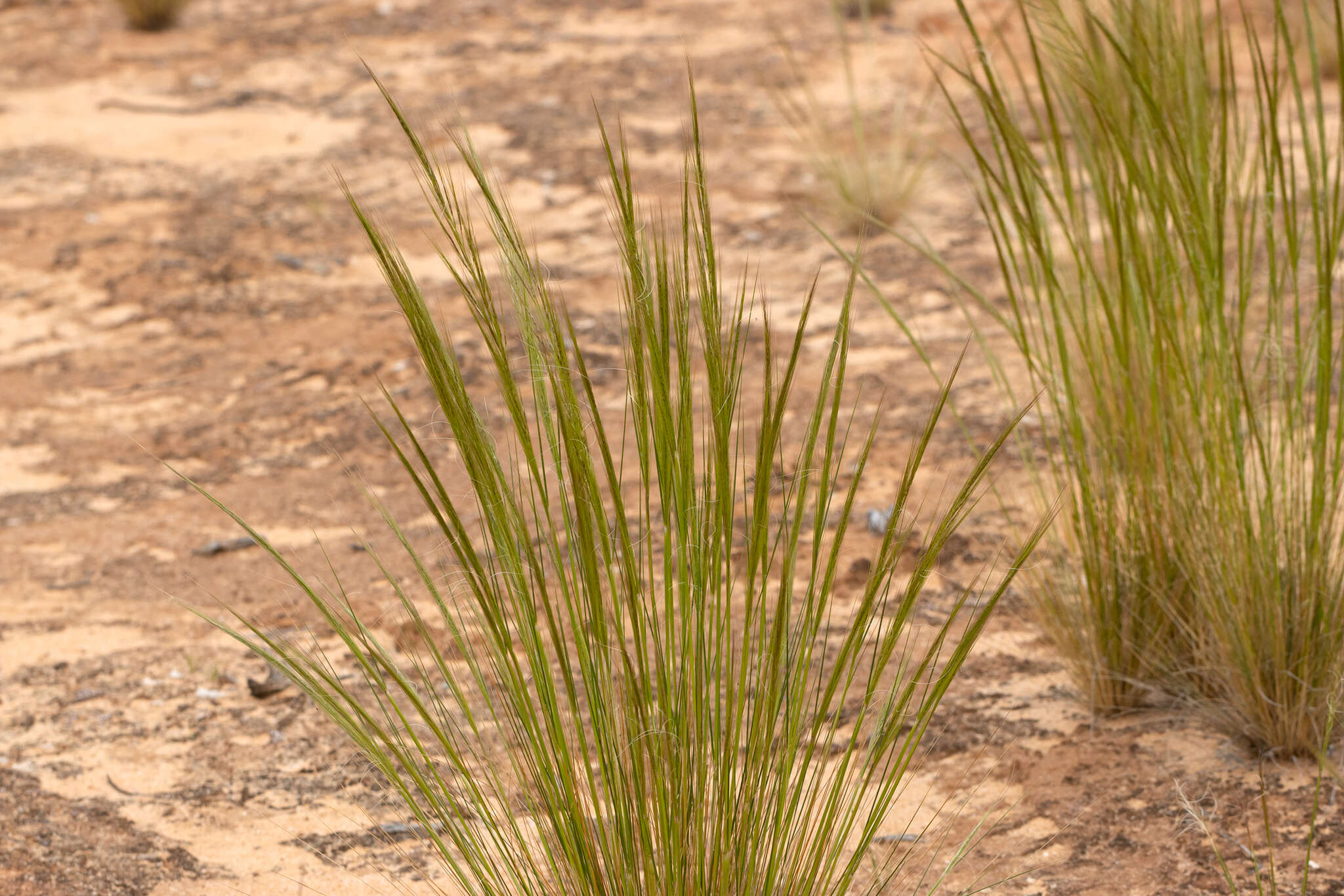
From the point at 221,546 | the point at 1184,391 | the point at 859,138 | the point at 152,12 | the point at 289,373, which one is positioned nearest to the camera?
the point at 1184,391

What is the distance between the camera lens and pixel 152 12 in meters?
6.75

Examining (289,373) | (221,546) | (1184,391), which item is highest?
(1184,391)

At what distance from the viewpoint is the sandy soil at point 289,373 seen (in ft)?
5.75

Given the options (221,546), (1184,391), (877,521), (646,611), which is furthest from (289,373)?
(646,611)

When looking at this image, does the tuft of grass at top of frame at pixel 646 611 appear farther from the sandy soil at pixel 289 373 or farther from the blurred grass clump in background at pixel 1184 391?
the blurred grass clump in background at pixel 1184 391

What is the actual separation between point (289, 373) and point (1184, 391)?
2.87 metres

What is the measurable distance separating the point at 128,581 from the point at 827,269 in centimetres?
252

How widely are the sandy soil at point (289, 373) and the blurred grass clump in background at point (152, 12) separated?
8cm

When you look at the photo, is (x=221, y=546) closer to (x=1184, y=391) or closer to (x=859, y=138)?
(x=1184, y=391)

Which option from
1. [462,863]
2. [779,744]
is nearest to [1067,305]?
[779,744]

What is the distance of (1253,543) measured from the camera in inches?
62.1

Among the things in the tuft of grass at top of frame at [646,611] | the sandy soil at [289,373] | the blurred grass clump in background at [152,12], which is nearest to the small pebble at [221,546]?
the sandy soil at [289,373]

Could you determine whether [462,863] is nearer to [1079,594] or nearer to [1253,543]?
[1079,594]

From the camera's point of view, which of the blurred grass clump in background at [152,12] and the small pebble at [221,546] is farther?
the blurred grass clump in background at [152,12]
